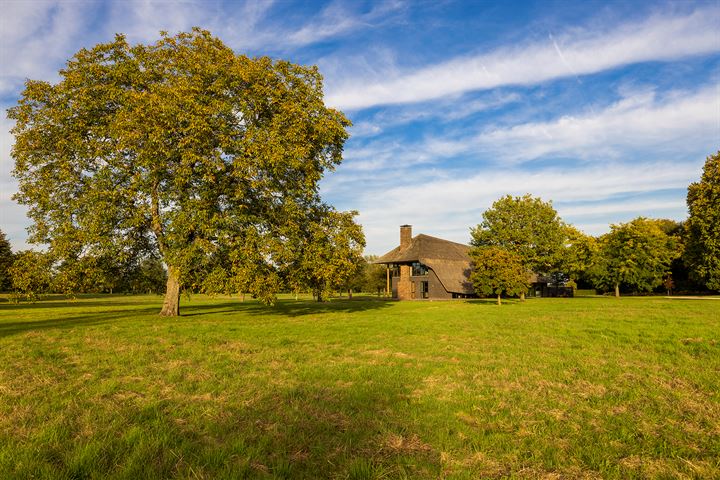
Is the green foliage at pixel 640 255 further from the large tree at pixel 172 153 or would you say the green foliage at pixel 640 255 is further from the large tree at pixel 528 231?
the large tree at pixel 172 153

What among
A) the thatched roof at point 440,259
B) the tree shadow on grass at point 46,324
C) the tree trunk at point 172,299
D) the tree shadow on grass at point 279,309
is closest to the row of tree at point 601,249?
the thatched roof at point 440,259

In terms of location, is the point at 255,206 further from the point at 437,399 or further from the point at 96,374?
the point at 437,399

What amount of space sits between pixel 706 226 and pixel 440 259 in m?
29.7

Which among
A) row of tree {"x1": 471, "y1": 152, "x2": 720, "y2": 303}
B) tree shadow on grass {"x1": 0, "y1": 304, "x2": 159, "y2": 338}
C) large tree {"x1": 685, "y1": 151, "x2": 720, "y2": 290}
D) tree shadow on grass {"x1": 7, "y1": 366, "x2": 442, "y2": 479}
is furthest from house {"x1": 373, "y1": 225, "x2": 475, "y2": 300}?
tree shadow on grass {"x1": 7, "y1": 366, "x2": 442, "y2": 479}

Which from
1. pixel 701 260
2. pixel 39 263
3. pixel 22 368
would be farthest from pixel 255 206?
pixel 701 260

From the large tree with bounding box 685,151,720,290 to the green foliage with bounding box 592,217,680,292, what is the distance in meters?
15.7

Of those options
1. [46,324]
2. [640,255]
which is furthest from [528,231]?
[46,324]

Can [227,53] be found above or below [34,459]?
above

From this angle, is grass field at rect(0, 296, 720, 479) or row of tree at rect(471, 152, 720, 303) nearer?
grass field at rect(0, 296, 720, 479)

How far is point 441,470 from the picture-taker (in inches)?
163

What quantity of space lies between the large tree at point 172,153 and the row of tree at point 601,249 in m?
24.3

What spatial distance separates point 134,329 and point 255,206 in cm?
959

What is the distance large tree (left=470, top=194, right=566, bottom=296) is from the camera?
49.8 metres

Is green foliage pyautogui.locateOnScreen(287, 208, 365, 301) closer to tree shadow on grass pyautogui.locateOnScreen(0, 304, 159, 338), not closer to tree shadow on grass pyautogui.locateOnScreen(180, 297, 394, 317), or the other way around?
tree shadow on grass pyautogui.locateOnScreen(180, 297, 394, 317)
